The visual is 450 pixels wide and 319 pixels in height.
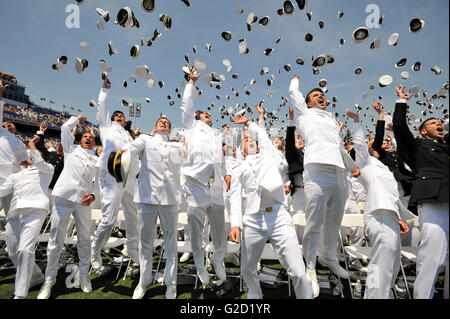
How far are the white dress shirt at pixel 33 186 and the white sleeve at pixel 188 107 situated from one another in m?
2.58

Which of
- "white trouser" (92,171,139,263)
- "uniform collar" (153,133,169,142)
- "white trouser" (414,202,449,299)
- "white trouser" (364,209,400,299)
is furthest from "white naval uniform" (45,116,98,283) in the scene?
"white trouser" (414,202,449,299)

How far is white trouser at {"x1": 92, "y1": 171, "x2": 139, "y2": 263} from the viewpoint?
4.30m

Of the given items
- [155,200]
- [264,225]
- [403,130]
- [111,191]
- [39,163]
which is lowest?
[264,225]

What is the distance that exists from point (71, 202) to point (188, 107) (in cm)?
256

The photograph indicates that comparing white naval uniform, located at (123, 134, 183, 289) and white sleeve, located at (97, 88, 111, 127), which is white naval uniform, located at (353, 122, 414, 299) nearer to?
Result: white naval uniform, located at (123, 134, 183, 289)

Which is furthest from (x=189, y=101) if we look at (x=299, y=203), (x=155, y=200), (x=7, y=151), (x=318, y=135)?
(x=7, y=151)

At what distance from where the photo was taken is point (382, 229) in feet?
9.68

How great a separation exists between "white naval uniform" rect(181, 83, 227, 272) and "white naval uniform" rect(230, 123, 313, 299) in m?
0.86

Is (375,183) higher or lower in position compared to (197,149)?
lower

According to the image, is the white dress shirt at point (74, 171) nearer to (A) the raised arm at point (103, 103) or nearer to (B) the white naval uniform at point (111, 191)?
(B) the white naval uniform at point (111, 191)

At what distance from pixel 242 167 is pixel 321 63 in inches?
150

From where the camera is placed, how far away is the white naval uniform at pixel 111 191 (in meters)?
3.96

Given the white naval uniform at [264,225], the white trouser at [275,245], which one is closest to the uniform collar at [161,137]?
the white naval uniform at [264,225]

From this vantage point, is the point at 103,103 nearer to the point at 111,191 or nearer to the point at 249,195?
the point at 111,191
